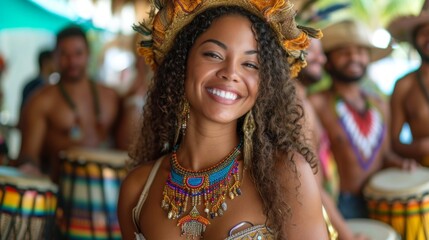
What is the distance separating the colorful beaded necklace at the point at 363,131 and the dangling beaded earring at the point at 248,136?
2.64 metres

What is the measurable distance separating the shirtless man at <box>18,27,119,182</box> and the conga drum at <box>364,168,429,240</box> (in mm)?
2471

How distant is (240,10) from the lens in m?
2.53

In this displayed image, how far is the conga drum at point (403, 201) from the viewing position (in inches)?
157

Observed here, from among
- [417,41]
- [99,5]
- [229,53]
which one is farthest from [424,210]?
[99,5]

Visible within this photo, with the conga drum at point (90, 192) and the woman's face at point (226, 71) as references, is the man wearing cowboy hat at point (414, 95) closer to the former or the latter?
the conga drum at point (90, 192)

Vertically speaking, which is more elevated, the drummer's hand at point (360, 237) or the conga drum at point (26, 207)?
the drummer's hand at point (360, 237)

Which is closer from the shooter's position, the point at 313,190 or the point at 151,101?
the point at 313,190

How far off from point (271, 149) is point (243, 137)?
135 millimetres

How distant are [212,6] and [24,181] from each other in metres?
1.85

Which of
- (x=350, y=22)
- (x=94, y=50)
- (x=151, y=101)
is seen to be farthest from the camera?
(x=94, y=50)

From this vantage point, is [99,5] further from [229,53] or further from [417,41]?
[229,53]

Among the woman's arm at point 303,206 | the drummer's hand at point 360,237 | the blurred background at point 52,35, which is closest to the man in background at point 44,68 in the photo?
the blurred background at point 52,35

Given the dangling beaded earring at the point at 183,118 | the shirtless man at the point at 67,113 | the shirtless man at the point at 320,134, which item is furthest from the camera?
the shirtless man at the point at 67,113

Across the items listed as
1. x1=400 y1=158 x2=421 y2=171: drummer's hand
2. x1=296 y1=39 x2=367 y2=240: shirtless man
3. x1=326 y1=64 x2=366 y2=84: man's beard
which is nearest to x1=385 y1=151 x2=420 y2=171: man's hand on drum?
x1=400 y1=158 x2=421 y2=171: drummer's hand
